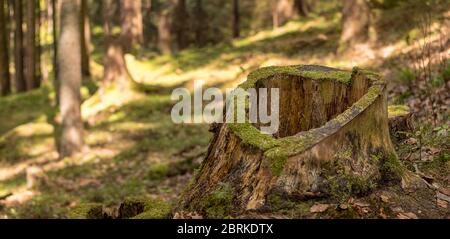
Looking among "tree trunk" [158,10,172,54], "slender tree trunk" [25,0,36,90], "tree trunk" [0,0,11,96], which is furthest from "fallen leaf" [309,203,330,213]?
"slender tree trunk" [25,0,36,90]

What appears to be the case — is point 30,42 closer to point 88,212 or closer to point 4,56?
point 4,56

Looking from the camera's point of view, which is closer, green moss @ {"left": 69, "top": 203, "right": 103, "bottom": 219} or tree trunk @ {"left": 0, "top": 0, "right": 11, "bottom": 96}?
green moss @ {"left": 69, "top": 203, "right": 103, "bottom": 219}

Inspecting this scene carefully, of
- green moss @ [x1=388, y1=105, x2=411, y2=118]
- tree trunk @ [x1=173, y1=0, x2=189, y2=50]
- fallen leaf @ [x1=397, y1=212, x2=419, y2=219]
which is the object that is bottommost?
fallen leaf @ [x1=397, y1=212, x2=419, y2=219]

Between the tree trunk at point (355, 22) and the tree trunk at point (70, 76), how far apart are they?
721cm

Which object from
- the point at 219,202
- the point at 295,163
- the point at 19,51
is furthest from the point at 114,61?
the point at 295,163

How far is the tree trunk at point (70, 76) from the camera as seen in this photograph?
1271cm

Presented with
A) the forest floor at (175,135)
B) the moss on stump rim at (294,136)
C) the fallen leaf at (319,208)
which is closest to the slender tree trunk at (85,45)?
the forest floor at (175,135)

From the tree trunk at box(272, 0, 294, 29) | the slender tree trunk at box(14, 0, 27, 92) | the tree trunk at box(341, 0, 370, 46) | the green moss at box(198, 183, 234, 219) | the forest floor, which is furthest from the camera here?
the tree trunk at box(272, 0, 294, 29)

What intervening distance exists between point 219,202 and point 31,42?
2182 centimetres

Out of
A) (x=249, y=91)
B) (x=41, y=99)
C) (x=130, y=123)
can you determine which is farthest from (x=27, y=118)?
(x=249, y=91)

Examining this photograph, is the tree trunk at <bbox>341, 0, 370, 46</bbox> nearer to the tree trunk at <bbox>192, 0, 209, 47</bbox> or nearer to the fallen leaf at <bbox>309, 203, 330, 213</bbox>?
the fallen leaf at <bbox>309, 203, 330, 213</bbox>

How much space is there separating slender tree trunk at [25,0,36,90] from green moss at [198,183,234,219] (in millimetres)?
21333

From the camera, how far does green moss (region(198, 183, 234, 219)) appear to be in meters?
3.91
